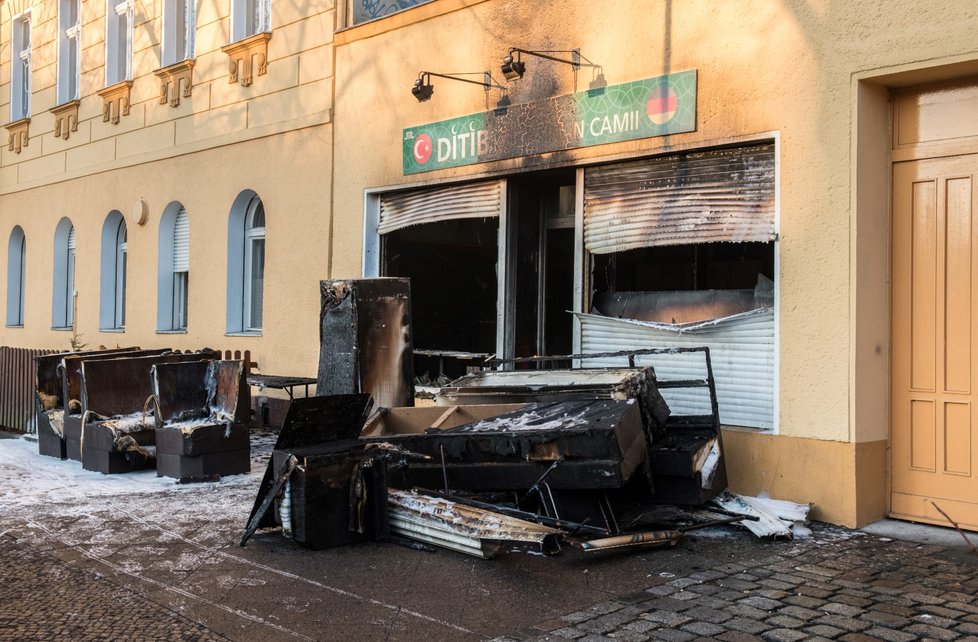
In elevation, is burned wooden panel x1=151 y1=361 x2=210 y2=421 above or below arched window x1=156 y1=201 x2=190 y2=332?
below

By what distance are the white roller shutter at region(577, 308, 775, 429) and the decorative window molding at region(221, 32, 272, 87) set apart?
6.48 metres

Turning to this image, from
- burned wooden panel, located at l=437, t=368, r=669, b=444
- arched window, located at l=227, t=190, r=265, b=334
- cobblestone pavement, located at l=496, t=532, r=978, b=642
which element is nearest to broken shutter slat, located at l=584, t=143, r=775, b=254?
burned wooden panel, located at l=437, t=368, r=669, b=444

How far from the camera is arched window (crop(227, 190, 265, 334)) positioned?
41.9ft

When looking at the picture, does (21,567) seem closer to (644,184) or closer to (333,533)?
(333,533)

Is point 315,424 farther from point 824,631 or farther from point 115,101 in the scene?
point 115,101

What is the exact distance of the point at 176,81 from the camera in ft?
45.1

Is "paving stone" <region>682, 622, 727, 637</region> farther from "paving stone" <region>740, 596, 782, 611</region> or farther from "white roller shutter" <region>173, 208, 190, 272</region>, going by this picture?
"white roller shutter" <region>173, 208, 190, 272</region>

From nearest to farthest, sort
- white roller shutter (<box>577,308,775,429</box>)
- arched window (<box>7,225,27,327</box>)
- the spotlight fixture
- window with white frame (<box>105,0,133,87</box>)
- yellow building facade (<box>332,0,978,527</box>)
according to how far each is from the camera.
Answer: yellow building facade (<box>332,0,978,527</box>) → white roller shutter (<box>577,308,775,429</box>) → the spotlight fixture → window with white frame (<box>105,0,133,87</box>) → arched window (<box>7,225,27,327</box>)

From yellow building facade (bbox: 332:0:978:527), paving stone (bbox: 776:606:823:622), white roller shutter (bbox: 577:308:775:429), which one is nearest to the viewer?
Answer: paving stone (bbox: 776:606:823:622)

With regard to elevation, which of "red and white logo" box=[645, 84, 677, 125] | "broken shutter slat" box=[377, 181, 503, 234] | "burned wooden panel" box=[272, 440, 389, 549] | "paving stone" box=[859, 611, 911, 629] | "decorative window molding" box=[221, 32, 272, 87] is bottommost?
"paving stone" box=[859, 611, 911, 629]

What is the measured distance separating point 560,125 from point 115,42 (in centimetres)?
1024

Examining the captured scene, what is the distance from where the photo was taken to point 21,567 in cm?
562

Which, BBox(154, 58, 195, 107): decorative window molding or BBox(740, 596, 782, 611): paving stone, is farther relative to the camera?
BBox(154, 58, 195, 107): decorative window molding

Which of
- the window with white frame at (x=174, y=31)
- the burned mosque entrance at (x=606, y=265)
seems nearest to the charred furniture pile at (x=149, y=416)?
the burned mosque entrance at (x=606, y=265)
